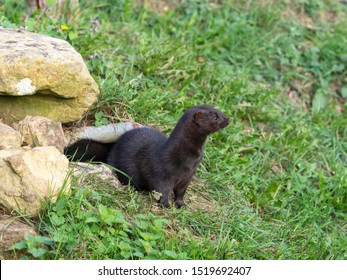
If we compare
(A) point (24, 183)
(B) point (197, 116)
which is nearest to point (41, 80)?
(A) point (24, 183)

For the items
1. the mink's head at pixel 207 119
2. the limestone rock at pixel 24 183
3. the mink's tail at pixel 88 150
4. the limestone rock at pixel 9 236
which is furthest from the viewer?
the mink's tail at pixel 88 150

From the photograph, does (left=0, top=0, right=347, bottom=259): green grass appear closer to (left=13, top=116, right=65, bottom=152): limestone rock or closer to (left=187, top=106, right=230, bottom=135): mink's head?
(left=13, top=116, right=65, bottom=152): limestone rock

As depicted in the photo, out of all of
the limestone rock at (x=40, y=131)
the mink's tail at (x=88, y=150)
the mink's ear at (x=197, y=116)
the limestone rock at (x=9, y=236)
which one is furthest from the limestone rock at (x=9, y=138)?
the mink's ear at (x=197, y=116)

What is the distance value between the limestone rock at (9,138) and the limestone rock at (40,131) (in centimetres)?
16

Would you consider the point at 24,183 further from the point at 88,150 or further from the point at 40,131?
the point at 88,150

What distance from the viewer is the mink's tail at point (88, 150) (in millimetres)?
5867

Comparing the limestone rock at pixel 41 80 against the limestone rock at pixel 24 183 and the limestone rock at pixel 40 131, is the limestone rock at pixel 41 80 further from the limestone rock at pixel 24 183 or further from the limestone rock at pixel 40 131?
the limestone rock at pixel 24 183

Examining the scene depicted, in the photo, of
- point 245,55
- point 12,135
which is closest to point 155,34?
point 245,55

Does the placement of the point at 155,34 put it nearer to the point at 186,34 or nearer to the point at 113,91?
the point at 186,34

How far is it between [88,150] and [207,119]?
3.64 feet

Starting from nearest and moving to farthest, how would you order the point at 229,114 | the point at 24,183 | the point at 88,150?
the point at 24,183
the point at 88,150
the point at 229,114

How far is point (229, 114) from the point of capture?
24.8 ft

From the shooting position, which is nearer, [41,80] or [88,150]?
[41,80]

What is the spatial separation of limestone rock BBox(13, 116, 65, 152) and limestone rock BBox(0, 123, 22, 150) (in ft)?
0.53
